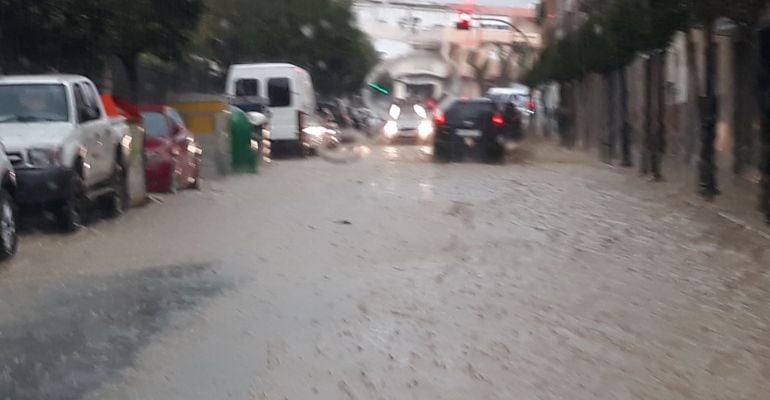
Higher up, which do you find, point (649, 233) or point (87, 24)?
point (87, 24)

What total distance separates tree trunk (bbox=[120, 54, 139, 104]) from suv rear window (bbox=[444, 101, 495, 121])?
7.18 m

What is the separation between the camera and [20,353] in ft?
27.4

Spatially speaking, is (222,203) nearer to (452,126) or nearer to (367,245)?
(367,245)

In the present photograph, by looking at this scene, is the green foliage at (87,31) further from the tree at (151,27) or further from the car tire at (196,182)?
the car tire at (196,182)

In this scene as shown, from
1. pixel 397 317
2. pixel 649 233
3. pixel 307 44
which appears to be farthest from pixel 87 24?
pixel 307 44

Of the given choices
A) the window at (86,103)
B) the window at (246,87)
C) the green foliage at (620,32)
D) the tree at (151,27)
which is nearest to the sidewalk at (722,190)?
the green foliage at (620,32)

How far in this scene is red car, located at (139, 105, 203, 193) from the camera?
19688 mm

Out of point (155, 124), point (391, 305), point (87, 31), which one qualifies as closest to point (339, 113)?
point (87, 31)

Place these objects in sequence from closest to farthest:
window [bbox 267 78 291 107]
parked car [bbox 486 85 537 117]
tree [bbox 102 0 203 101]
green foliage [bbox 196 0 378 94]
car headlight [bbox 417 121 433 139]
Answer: tree [bbox 102 0 203 101] < window [bbox 267 78 291 107] < car headlight [bbox 417 121 433 139] < green foliage [bbox 196 0 378 94] < parked car [bbox 486 85 537 117]

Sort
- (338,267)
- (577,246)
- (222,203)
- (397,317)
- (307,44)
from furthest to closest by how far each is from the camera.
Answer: (307,44)
(222,203)
(577,246)
(338,267)
(397,317)

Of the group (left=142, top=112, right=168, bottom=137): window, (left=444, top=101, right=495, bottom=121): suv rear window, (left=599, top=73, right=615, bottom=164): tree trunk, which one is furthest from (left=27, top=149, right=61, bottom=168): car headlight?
(left=599, top=73, right=615, bottom=164): tree trunk

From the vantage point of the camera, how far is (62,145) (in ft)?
46.5

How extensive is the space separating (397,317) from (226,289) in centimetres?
200

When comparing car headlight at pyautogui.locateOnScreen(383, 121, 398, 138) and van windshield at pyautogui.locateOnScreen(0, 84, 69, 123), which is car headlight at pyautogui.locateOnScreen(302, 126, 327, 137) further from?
van windshield at pyautogui.locateOnScreen(0, 84, 69, 123)
